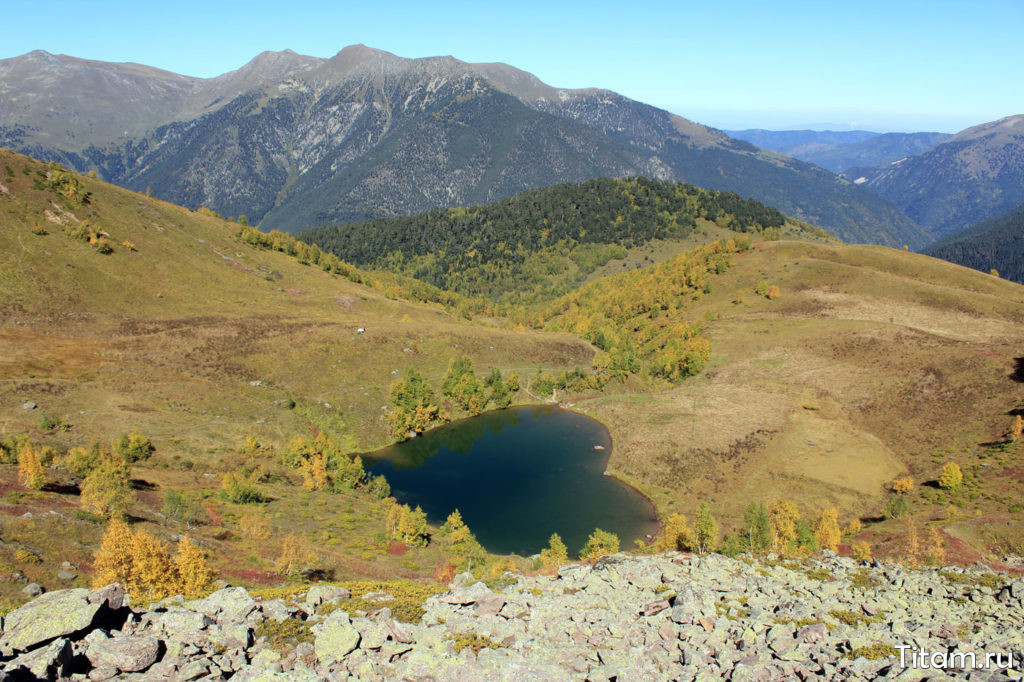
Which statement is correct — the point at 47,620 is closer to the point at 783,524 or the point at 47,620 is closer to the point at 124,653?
the point at 124,653

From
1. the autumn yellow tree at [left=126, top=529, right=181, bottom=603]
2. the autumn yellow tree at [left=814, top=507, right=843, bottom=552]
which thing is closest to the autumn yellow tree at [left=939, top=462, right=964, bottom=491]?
the autumn yellow tree at [left=814, top=507, right=843, bottom=552]

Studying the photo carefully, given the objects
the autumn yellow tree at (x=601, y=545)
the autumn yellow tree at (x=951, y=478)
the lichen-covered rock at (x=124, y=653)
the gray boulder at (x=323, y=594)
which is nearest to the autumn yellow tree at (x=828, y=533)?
the autumn yellow tree at (x=951, y=478)

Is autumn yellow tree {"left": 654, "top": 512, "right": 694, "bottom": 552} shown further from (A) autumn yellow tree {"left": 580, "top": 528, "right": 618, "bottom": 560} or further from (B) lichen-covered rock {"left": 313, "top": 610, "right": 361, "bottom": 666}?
(B) lichen-covered rock {"left": 313, "top": 610, "right": 361, "bottom": 666}

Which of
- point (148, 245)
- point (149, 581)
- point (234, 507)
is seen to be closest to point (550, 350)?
point (234, 507)

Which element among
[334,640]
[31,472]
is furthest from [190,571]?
[31,472]

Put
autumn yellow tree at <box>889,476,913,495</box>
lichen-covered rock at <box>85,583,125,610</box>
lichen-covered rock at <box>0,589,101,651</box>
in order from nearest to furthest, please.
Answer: lichen-covered rock at <box>0,589,101,651</box>
lichen-covered rock at <box>85,583,125,610</box>
autumn yellow tree at <box>889,476,913,495</box>
